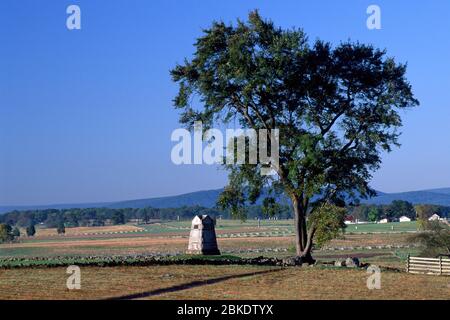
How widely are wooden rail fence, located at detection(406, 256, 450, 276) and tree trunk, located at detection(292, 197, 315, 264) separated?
750 cm

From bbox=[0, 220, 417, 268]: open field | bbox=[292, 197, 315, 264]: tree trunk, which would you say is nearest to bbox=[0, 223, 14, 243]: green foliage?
bbox=[0, 220, 417, 268]: open field

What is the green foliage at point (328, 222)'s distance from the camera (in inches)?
1727

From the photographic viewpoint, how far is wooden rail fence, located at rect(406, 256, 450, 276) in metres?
38.4

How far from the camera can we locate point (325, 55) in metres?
47.1

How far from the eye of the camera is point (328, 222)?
1727 inches

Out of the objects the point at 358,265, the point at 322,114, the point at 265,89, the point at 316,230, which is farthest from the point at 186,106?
the point at 358,265

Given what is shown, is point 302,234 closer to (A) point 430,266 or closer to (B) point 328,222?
(B) point 328,222

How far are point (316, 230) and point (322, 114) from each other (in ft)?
25.5

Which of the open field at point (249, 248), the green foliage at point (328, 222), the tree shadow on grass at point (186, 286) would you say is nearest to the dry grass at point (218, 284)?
the tree shadow on grass at point (186, 286)

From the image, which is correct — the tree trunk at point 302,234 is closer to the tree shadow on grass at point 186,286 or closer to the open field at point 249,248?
the open field at point 249,248

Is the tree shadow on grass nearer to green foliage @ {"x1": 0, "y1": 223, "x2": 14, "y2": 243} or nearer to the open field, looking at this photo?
the open field

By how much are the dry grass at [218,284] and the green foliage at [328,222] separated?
539 centimetres
